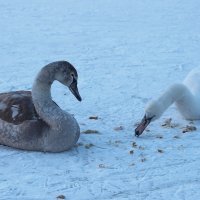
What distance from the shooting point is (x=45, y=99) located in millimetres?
5000

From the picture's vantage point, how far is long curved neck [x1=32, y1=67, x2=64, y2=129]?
16.3ft

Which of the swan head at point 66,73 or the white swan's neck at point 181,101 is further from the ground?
the swan head at point 66,73

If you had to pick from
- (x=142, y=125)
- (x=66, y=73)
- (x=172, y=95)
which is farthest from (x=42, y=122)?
(x=172, y=95)

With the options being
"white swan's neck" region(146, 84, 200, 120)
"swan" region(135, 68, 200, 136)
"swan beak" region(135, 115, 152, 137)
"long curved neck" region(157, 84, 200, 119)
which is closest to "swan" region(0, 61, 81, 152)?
"swan beak" region(135, 115, 152, 137)

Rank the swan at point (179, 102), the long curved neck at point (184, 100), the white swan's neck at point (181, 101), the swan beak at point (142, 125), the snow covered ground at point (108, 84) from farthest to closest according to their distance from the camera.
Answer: the long curved neck at point (184, 100) < the white swan's neck at point (181, 101) < the swan at point (179, 102) < the swan beak at point (142, 125) < the snow covered ground at point (108, 84)

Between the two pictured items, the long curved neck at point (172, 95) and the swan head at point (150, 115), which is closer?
the swan head at point (150, 115)

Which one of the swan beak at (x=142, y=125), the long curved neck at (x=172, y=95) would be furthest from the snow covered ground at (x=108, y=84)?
the long curved neck at (x=172, y=95)

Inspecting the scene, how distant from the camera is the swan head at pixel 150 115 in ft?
17.9

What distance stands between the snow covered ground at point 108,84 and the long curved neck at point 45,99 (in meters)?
0.29

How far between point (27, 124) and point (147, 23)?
596 cm

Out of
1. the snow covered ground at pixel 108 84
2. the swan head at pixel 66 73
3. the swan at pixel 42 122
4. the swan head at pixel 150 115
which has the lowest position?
the snow covered ground at pixel 108 84

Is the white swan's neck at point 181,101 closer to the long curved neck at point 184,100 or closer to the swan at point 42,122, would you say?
the long curved neck at point 184,100

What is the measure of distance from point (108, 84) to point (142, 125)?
1702mm

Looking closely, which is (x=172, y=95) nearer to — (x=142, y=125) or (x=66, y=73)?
(x=142, y=125)
